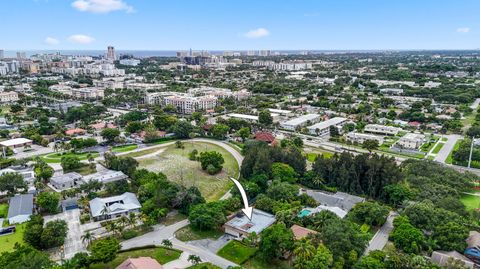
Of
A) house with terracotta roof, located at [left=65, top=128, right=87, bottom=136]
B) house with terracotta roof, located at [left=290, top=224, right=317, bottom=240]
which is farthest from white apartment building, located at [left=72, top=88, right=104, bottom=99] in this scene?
house with terracotta roof, located at [left=290, top=224, right=317, bottom=240]

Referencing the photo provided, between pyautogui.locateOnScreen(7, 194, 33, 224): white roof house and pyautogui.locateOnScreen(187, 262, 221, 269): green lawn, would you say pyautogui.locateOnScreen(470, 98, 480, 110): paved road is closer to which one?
pyautogui.locateOnScreen(187, 262, 221, 269): green lawn

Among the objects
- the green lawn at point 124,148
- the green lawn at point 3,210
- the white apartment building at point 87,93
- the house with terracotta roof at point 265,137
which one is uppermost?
the white apartment building at point 87,93

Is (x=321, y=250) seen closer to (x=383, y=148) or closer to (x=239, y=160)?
(x=239, y=160)

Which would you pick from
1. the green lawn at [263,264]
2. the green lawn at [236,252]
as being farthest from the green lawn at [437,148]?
the green lawn at [236,252]

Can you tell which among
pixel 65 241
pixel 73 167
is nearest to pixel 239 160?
pixel 73 167

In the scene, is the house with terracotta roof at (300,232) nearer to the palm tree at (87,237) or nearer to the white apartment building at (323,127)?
the palm tree at (87,237)

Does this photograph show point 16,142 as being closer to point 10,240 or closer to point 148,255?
point 10,240

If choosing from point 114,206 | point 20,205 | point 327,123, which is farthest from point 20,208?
point 327,123
